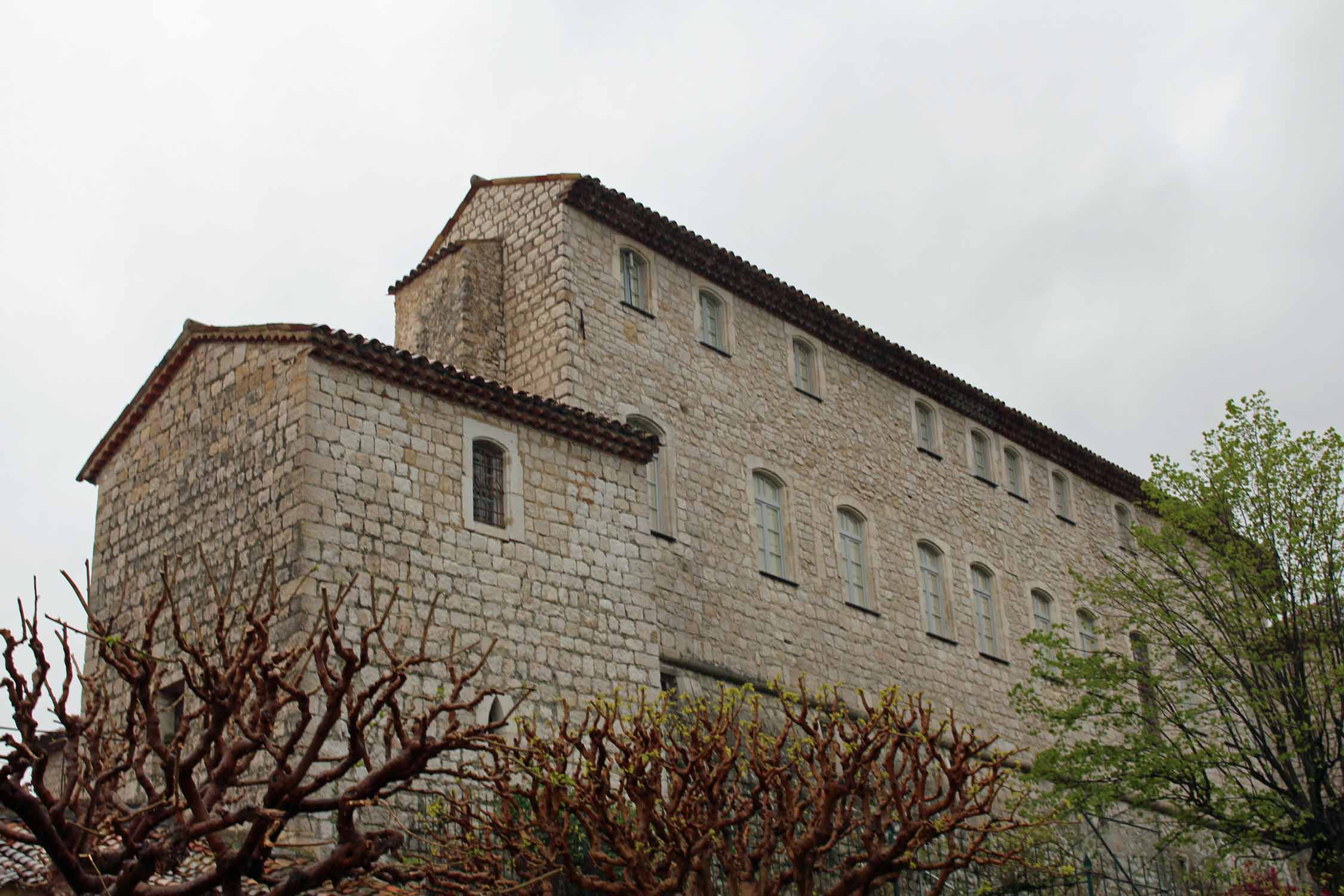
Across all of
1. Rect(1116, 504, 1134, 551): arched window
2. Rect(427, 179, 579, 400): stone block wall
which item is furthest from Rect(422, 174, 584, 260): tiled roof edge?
Rect(1116, 504, 1134, 551): arched window

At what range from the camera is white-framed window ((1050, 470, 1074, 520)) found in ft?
105

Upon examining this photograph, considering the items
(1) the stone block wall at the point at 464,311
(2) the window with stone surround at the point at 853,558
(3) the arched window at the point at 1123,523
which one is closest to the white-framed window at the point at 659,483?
(1) the stone block wall at the point at 464,311

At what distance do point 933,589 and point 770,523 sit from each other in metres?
4.67

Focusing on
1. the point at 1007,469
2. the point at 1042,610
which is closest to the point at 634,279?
the point at 1007,469

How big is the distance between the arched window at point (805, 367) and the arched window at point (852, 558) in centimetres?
218

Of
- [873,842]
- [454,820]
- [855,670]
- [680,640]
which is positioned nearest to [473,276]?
[680,640]

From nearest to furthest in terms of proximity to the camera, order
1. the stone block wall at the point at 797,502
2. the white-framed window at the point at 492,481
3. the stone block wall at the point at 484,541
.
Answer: the stone block wall at the point at 484,541 → the white-framed window at the point at 492,481 → the stone block wall at the point at 797,502

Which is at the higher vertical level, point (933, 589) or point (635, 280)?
point (635, 280)

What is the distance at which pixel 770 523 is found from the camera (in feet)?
79.2

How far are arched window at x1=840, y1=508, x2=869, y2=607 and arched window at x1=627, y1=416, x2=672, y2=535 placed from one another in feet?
13.5

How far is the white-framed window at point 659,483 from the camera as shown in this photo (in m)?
22.1

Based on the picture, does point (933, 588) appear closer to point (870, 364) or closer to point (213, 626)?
point (870, 364)

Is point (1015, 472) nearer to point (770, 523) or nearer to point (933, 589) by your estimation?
point (933, 589)

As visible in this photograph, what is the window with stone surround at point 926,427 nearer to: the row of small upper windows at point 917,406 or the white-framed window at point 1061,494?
the row of small upper windows at point 917,406
